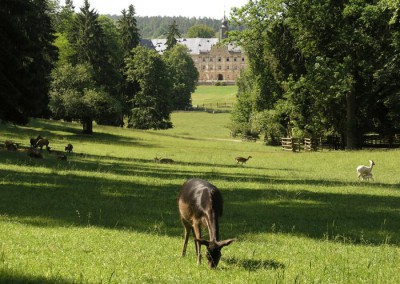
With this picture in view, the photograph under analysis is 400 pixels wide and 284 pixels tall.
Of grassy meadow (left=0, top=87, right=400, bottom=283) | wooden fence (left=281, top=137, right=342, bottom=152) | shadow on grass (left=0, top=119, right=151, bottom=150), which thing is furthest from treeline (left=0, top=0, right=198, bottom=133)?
wooden fence (left=281, top=137, right=342, bottom=152)

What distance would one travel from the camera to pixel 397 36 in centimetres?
4622

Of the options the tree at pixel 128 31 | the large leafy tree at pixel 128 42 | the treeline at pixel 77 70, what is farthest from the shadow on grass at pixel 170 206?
the tree at pixel 128 31

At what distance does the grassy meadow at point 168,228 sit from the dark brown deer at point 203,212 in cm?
44

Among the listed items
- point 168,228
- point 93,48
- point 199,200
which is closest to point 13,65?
point 168,228

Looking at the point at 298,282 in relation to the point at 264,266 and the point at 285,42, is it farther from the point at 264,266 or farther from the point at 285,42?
the point at 285,42

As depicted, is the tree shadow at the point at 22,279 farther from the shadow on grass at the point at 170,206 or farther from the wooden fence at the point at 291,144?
the wooden fence at the point at 291,144

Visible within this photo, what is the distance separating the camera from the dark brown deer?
332 inches

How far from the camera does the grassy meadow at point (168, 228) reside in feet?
28.1

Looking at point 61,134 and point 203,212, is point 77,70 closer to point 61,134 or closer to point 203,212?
point 61,134

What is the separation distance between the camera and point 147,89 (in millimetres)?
86688

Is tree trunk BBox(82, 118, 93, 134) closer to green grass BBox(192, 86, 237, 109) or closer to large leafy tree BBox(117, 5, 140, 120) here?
large leafy tree BBox(117, 5, 140, 120)

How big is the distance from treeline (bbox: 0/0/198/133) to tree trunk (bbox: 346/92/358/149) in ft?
92.0

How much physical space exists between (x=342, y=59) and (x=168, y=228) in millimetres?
40723

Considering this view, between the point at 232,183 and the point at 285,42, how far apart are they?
41590mm
